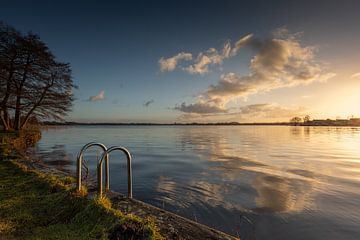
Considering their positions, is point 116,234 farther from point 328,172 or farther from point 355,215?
point 328,172

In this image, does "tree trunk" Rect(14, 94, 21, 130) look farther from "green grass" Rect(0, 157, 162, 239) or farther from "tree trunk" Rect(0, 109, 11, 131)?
"green grass" Rect(0, 157, 162, 239)

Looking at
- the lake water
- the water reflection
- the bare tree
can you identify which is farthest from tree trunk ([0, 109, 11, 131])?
the water reflection

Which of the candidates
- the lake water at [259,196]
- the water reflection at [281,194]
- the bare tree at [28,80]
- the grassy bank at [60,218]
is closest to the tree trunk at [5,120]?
the bare tree at [28,80]

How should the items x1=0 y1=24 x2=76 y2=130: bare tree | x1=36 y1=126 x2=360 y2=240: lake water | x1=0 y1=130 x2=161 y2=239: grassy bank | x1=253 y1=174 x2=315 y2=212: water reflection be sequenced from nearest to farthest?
x1=0 y1=130 x2=161 y2=239: grassy bank < x1=36 y1=126 x2=360 y2=240: lake water < x1=253 y1=174 x2=315 y2=212: water reflection < x1=0 y1=24 x2=76 y2=130: bare tree

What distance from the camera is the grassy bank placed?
13.0ft

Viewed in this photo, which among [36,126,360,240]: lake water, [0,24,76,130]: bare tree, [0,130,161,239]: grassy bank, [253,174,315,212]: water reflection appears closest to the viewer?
[0,130,161,239]: grassy bank

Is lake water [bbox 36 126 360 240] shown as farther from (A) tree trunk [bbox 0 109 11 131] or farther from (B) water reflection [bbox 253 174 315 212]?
(A) tree trunk [bbox 0 109 11 131]

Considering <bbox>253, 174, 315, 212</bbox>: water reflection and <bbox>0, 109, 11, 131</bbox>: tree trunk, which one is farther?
<bbox>0, 109, 11, 131</bbox>: tree trunk

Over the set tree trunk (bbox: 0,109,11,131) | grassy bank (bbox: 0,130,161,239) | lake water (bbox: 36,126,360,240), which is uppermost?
tree trunk (bbox: 0,109,11,131)

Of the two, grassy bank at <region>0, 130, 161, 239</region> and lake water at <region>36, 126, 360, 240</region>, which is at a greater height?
grassy bank at <region>0, 130, 161, 239</region>

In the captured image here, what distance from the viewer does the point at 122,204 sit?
5.16 metres

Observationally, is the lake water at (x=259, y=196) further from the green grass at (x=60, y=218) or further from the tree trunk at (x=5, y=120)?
the tree trunk at (x=5, y=120)

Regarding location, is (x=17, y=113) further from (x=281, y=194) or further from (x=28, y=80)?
(x=281, y=194)

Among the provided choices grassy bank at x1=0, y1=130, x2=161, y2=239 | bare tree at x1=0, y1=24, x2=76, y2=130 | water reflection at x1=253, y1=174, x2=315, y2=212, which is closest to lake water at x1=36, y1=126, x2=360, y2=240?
water reflection at x1=253, y1=174, x2=315, y2=212
